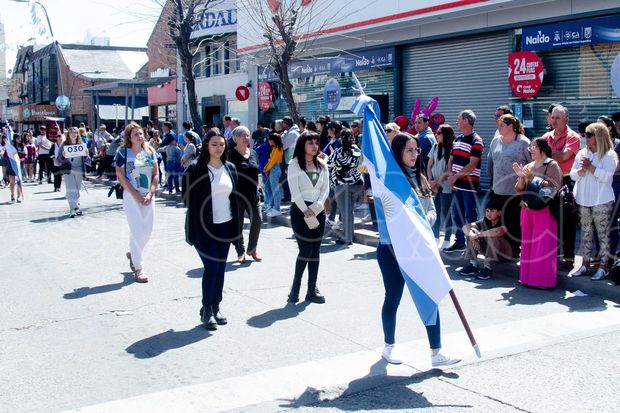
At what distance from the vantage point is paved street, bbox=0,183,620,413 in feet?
16.3

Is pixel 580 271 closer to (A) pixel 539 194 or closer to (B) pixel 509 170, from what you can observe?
(A) pixel 539 194

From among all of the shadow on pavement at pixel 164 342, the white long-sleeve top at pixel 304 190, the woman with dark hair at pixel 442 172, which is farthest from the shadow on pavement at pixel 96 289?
the woman with dark hair at pixel 442 172

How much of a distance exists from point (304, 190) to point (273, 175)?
263 inches

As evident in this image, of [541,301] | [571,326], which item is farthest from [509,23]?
[571,326]

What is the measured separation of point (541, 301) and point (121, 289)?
4.73 metres

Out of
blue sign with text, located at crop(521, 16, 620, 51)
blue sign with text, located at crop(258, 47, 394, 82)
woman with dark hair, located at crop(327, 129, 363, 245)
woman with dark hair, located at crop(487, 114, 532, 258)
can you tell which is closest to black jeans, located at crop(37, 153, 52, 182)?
blue sign with text, located at crop(258, 47, 394, 82)

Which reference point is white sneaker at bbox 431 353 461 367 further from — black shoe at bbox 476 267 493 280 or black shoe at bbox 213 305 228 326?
black shoe at bbox 476 267 493 280

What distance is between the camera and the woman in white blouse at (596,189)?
26.7ft

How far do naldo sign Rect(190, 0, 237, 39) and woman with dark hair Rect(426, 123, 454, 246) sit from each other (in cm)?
2131

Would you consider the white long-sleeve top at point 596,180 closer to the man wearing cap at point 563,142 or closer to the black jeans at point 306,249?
the man wearing cap at point 563,142

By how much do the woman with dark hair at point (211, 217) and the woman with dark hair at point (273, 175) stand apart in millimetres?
6838

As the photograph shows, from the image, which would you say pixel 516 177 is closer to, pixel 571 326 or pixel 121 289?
pixel 571 326

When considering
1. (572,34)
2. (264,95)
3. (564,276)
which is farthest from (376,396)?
(264,95)

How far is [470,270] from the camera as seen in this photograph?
916 cm
